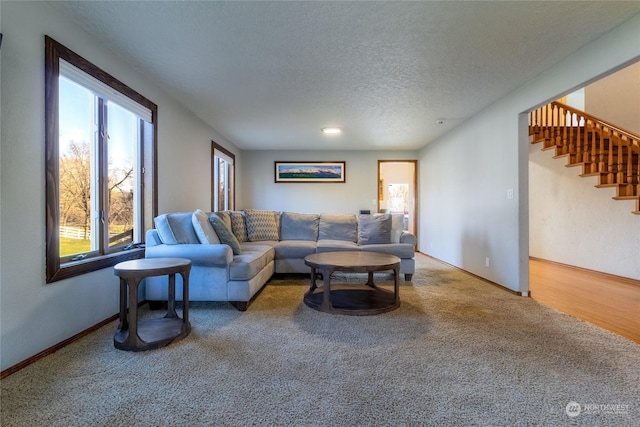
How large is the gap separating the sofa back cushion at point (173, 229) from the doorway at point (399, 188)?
4634 mm

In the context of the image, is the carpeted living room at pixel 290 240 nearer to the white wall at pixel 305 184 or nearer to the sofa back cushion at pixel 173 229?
the sofa back cushion at pixel 173 229

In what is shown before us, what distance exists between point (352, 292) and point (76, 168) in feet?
8.99

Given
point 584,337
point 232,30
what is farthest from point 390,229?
point 232,30

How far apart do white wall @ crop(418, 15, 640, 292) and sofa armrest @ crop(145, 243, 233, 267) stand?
3.09 m

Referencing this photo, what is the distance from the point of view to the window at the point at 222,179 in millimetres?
4895

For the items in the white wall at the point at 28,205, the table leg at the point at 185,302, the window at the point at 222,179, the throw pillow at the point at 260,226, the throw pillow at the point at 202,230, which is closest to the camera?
the white wall at the point at 28,205

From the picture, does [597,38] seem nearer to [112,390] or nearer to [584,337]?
[584,337]

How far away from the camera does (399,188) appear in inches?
451

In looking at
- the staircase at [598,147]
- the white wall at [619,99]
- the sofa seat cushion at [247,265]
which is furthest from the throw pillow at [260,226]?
the white wall at [619,99]

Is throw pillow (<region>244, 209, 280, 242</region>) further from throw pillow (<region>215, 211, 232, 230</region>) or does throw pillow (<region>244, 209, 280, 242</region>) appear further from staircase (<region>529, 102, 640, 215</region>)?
staircase (<region>529, 102, 640, 215</region>)

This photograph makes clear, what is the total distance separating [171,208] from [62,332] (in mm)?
1697

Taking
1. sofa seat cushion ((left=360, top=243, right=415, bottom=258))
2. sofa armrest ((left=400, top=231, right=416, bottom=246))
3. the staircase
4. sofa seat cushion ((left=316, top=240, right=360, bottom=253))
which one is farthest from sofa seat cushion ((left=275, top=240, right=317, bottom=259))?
the staircase

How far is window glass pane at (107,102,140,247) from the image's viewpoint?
8.87ft

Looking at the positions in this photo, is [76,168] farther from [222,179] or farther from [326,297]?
[222,179]
